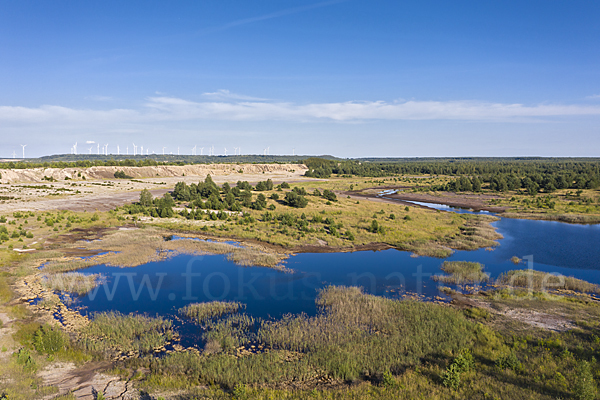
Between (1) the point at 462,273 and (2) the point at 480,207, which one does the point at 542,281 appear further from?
(2) the point at 480,207

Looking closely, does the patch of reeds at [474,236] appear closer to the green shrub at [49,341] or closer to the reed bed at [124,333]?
the reed bed at [124,333]

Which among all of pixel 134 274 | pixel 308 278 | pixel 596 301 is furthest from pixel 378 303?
pixel 134 274

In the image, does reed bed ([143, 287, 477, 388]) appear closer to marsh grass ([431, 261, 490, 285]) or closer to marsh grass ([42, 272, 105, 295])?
marsh grass ([431, 261, 490, 285])

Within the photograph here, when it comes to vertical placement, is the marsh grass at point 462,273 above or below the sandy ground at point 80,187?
below

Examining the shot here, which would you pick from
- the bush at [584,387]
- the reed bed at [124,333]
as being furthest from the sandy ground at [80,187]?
the bush at [584,387]

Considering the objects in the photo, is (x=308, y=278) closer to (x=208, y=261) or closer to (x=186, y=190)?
(x=208, y=261)
